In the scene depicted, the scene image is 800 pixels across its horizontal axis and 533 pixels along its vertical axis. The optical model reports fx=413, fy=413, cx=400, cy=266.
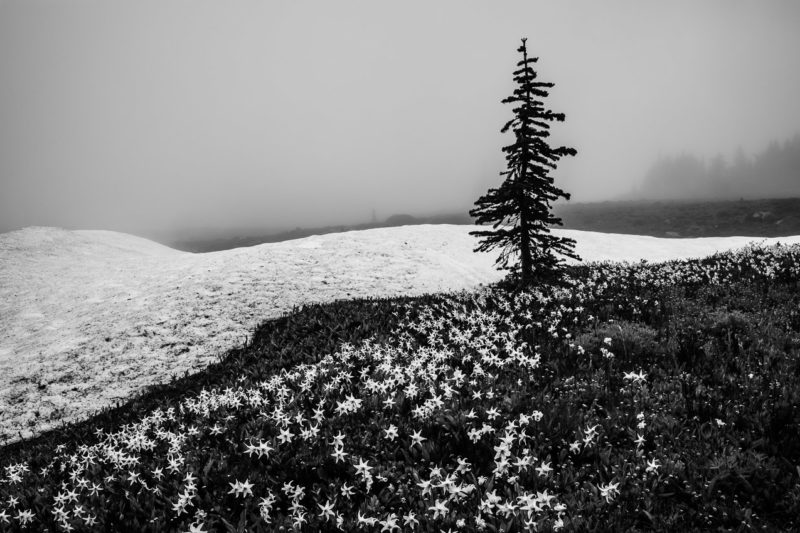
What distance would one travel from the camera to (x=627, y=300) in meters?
9.35

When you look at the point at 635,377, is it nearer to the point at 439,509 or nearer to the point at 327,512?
the point at 439,509

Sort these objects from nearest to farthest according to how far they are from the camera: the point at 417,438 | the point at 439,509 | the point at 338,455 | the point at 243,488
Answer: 1. the point at 439,509
2. the point at 243,488
3. the point at 338,455
4. the point at 417,438

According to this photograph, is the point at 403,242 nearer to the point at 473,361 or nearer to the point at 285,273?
the point at 285,273

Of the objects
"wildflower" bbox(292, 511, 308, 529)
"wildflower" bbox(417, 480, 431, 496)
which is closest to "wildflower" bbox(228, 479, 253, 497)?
"wildflower" bbox(292, 511, 308, 529)

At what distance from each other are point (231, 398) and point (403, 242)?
19602mm

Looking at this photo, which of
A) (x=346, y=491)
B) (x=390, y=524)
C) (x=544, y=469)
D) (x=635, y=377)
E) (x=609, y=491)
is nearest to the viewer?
(x=390, y=524)

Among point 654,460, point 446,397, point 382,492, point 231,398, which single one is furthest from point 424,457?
point 231,398

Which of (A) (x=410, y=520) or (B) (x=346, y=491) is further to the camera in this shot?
(B) (x=346, y=491)

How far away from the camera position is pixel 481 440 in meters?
4.55

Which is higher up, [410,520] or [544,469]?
[544,469]

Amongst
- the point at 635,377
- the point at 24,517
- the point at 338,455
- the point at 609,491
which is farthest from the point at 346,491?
the point at 635,377

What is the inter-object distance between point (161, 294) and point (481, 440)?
15734 millimetres

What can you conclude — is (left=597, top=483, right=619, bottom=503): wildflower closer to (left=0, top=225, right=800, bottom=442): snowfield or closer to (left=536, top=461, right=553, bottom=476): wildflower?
(left=536, top=461, right=553, bottom=476): wildflower

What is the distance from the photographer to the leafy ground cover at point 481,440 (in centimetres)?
365
